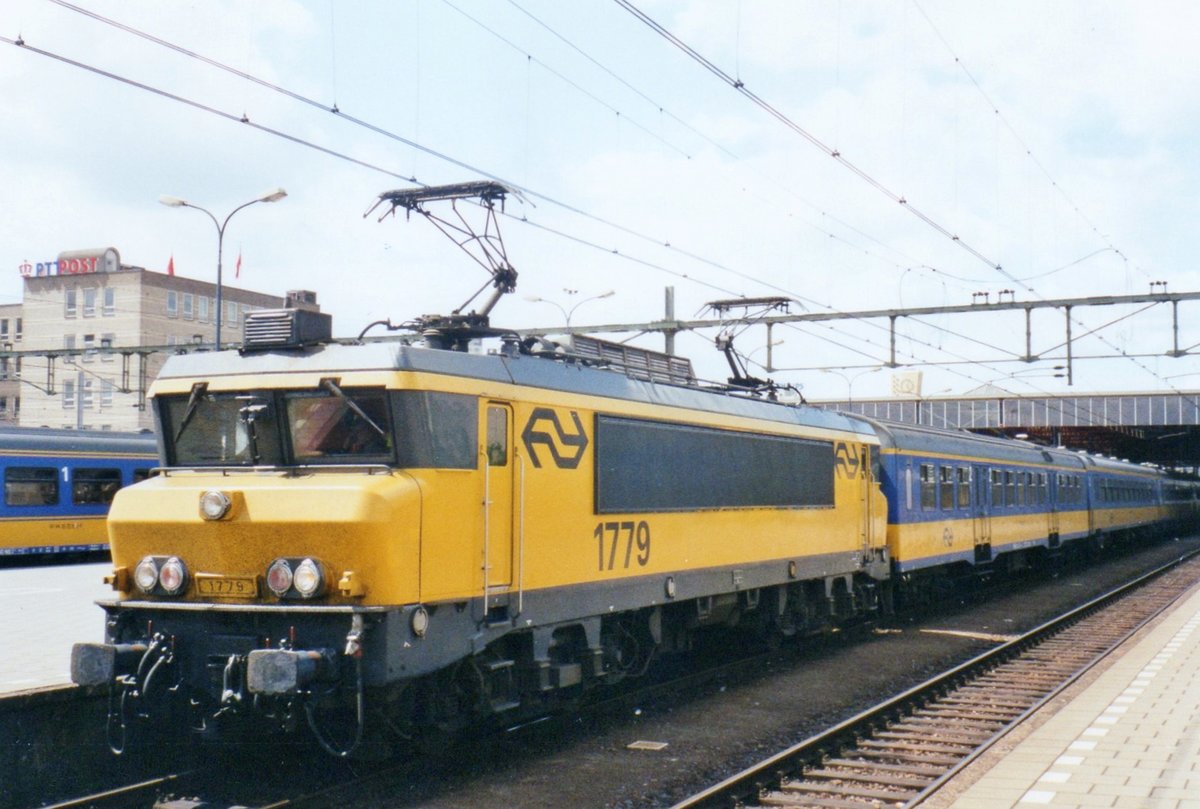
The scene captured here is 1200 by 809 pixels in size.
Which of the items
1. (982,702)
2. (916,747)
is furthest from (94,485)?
(916,747)

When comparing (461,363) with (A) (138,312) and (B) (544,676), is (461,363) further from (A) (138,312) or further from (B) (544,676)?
(A) (138,312)

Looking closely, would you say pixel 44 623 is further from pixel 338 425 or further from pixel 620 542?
pixel 620 542

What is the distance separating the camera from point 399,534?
8.64m

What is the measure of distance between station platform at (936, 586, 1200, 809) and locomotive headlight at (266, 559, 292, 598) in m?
5.14

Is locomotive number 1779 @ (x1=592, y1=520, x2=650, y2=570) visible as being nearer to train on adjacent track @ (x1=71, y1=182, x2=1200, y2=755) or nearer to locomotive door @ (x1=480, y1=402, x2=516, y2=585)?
train on adjacent track @ (x1=71, y1=182, x2=1200, y2=755)

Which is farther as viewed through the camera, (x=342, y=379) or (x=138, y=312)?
(x=138, y=312)

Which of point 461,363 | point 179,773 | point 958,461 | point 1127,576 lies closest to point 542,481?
point 461,363

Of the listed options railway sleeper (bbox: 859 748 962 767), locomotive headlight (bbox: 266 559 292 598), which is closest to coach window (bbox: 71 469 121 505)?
locomotive headlight (bbox: 266 559 292 598)

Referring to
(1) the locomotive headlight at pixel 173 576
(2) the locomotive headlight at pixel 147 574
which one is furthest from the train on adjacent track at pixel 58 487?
(1) the locomotive headlight at pixel 173 576

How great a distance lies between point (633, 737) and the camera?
1124cm

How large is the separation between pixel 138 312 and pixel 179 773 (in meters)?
66.4

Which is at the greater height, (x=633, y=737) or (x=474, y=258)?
(x=474, y=258)

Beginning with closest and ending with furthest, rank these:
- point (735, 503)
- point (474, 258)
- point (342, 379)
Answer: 1. point (342, 379)
2. point (474, 258)
3. point (735, 503)

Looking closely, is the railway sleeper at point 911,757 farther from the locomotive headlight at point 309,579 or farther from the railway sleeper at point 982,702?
the locomotive headlight at point 309,579
